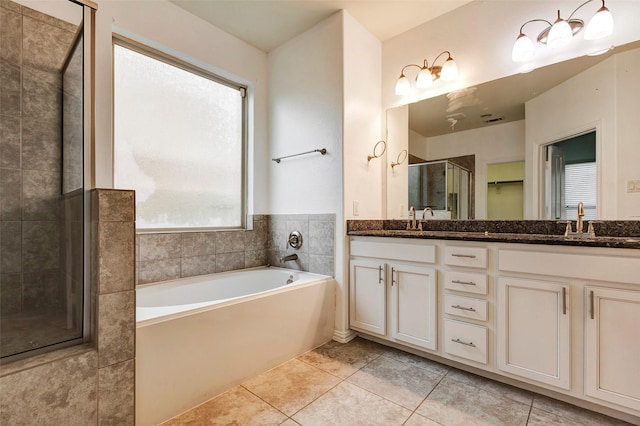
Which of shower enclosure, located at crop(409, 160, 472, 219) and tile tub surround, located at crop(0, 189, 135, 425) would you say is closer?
tile tub surround, located at crop(0, 189, 135, 425)

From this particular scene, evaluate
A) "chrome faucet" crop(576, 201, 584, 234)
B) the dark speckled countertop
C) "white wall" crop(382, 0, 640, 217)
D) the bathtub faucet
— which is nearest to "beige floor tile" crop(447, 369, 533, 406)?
the dark speckled countertop

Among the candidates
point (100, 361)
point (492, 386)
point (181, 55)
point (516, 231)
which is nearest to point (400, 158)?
point (516, 231)

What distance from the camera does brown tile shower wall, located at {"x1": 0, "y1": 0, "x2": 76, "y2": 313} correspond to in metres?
1.36

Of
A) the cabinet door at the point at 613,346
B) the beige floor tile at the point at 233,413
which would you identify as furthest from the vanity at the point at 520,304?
the beige floor tile at the point at 233,413

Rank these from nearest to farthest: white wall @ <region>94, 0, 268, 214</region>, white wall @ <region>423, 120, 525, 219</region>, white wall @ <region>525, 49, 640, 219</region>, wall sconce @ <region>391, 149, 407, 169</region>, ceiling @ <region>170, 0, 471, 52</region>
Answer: white wall @ <region>525, 49, 640, 219</region>, white wall @ <region>94, 0, 268, 214</region>, white wall @ <region>423, 120, 525, 219</region>, ceiling @ <region>170, 0, 471, 52</region>, wall sconce @ <region>391, 149, 407, 169</region>

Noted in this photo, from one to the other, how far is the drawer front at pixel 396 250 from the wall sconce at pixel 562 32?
1.45 meters

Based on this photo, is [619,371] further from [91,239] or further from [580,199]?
[91,239]

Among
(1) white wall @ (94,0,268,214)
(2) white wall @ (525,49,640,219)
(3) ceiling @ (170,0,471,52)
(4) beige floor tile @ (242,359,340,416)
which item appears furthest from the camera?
(3) ceiling @ (170,0,471,52)

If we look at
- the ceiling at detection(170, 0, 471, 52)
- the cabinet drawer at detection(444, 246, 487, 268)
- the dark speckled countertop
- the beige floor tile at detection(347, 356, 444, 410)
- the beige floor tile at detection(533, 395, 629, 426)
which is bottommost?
the beige floor tile at detection(347, 356, 444, 410)

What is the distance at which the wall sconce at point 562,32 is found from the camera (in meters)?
1.65

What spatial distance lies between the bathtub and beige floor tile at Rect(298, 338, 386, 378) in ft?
0.26

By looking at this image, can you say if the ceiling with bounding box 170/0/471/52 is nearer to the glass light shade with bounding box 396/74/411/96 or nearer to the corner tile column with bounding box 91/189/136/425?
the glass light shade with bounding box 396/74/411/96

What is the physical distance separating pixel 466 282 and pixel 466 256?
0.15m

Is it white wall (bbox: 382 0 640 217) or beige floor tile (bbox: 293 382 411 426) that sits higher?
white wall (bbox: 382 0 640 217)
